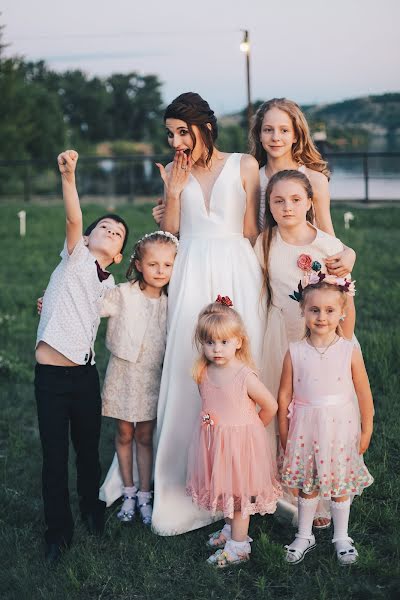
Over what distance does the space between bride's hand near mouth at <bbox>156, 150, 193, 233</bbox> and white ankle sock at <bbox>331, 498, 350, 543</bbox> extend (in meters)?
1.50

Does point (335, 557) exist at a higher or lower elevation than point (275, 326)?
lower

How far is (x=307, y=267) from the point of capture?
3.23 m

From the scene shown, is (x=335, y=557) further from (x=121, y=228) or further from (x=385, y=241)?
(x=385, y=241)

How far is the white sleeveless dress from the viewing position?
3.39 m

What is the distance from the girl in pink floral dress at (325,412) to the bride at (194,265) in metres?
0.39

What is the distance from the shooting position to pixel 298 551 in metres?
3.10

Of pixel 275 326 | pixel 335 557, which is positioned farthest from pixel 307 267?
pixel 335 557

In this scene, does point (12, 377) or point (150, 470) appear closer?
point (150, 470)

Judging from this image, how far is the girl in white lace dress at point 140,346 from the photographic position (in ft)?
11.2

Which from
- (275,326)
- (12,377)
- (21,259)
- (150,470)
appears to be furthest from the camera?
(21,259)

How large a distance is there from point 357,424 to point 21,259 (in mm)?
8101

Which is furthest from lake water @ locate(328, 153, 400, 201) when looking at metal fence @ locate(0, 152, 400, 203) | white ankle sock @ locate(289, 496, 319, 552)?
white ankle sock @ locate(289, 496, 319, 552)

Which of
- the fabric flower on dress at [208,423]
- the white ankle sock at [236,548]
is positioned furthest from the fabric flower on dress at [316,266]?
the white ankle sock at [236,548]

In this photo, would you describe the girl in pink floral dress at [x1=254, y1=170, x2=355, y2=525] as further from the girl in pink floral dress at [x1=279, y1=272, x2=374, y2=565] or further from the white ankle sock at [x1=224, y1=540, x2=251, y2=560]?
the white ankle sock at [x1=224, y1=540, x2=251, y2=560]
